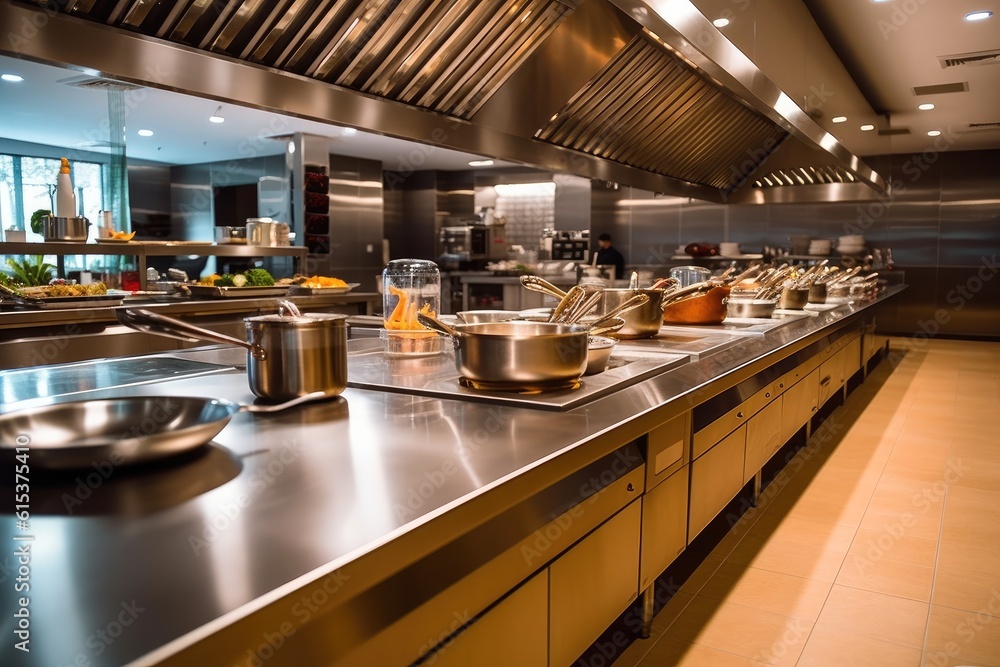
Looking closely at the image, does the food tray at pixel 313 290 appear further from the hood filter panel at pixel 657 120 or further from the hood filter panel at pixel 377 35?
the hood filter panel at pixel 377 35

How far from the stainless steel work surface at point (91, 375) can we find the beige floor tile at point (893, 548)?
7.71 feet

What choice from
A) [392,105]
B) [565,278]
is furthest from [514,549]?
[565,278]

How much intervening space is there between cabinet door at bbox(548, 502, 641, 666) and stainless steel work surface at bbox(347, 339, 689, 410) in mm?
276

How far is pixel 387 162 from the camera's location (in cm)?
1248

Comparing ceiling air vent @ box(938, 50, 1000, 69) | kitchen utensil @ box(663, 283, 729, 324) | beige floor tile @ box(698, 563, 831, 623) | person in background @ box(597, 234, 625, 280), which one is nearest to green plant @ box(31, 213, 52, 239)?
kitchen utensil @ box(663, 283, 729, 324)

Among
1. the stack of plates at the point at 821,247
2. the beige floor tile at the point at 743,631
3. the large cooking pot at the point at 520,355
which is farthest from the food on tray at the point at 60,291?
the stack of plates at the point at 821,247

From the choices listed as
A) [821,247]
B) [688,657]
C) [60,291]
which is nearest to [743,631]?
[688,657]

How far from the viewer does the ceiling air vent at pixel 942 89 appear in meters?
7.05

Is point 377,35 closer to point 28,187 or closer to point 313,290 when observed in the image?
point 313,290

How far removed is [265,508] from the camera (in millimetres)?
893

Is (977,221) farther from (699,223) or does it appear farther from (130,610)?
(130,610)

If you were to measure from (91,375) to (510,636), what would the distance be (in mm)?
1221

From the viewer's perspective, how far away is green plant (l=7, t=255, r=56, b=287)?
4145 millimetres

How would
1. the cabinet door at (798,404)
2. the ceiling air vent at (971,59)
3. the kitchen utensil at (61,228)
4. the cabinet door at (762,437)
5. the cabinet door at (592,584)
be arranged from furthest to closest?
1. the ceiling air vent at (971,59)
2. the kitchen utensil at (61,228)
3. the cabinet door at (798,404)
4. the cabinet door at (762,437)
5. the cabinet door at (592,584)
